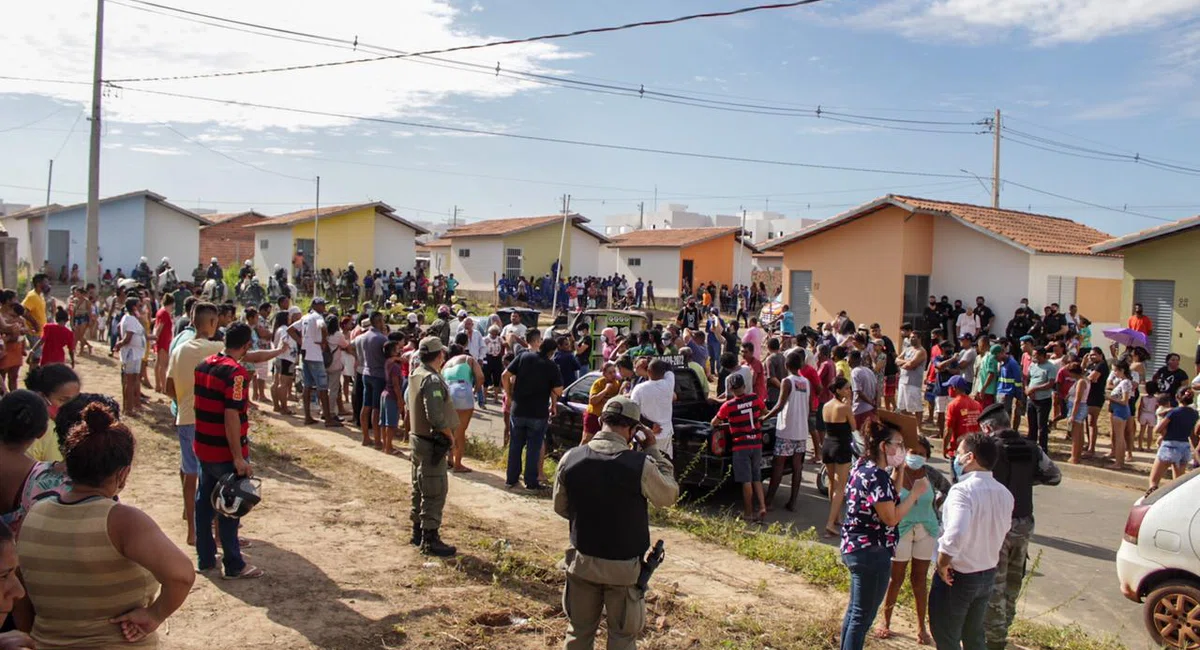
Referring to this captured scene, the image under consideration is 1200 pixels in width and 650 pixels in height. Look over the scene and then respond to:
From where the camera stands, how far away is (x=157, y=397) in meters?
14.8

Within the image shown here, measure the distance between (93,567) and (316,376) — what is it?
10.6 meters

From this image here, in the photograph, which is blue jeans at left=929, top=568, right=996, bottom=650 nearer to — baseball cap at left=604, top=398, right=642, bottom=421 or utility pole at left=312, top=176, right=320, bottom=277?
baseball cap at left=604, top=398, right=642, bottom=421

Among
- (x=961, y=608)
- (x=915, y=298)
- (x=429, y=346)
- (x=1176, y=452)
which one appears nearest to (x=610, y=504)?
(x=961, y=608)

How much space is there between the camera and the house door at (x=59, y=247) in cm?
3856

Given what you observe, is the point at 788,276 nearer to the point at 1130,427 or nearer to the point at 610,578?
the point at 1130,427

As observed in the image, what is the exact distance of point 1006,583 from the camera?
590 cm

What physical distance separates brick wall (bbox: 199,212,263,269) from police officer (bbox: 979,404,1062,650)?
1852 inches

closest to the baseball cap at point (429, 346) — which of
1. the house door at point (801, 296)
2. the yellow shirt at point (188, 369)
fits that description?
the yellow shirt at point (188, 369)

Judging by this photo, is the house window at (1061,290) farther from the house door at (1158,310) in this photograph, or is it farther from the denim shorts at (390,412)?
the denim shorts at (390,412)

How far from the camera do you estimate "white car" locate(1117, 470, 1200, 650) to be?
6.24m

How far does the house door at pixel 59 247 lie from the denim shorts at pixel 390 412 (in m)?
33.3

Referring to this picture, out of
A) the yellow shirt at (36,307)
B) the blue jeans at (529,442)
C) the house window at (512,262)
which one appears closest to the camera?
the blue jeans at (529,442)

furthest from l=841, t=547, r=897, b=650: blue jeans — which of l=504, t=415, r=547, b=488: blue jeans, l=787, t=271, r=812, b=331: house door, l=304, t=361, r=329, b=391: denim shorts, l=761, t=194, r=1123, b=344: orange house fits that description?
l=787, t=271, r=812, b=331: house door

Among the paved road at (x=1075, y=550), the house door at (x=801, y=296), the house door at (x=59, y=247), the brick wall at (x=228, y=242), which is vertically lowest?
the paved road at (x=1075, y=550)
